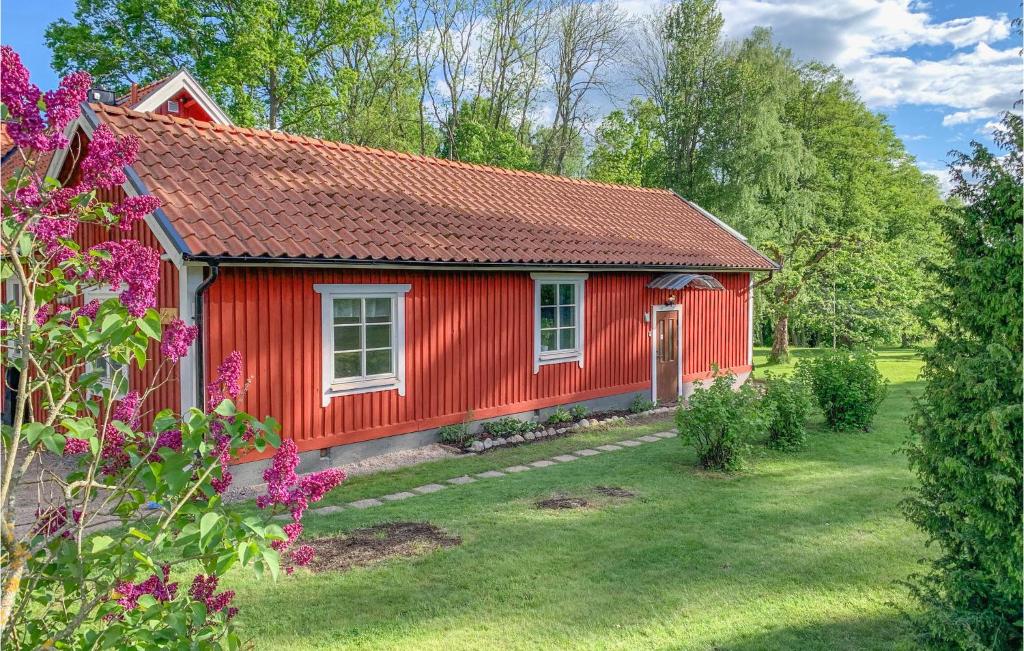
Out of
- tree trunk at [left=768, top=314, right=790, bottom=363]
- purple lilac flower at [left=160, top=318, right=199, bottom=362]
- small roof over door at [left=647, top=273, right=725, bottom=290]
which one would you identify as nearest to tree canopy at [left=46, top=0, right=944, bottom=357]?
tree trunk at [left=768, top=314, right=790, bottom=363]

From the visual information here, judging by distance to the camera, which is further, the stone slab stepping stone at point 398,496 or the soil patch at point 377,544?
the stone slab stepping stone at point 398,496

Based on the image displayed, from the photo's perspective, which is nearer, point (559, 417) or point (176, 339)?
point (176, 339)

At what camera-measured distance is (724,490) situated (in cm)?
829

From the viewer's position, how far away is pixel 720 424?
9.06m

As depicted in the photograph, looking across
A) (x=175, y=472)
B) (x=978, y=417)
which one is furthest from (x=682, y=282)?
(x=175, y=472)

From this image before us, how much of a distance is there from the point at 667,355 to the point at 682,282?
1756mm

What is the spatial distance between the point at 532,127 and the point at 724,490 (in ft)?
94.0

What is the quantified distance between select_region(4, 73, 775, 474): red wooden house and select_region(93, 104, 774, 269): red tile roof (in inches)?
1.5

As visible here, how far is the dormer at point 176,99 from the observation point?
14734mm

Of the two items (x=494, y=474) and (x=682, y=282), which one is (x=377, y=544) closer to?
(x=494, y=474)

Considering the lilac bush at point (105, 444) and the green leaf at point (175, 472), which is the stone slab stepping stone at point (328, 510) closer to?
the lilac bush at point (105, 444)

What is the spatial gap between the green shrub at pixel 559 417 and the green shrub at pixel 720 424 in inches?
129

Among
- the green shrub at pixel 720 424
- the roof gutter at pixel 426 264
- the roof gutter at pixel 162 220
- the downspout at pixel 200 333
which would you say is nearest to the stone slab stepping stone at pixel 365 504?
the downspout at pixel 200 333

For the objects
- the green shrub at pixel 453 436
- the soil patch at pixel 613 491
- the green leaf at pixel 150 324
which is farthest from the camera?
the green shrub at pixel 453 436
